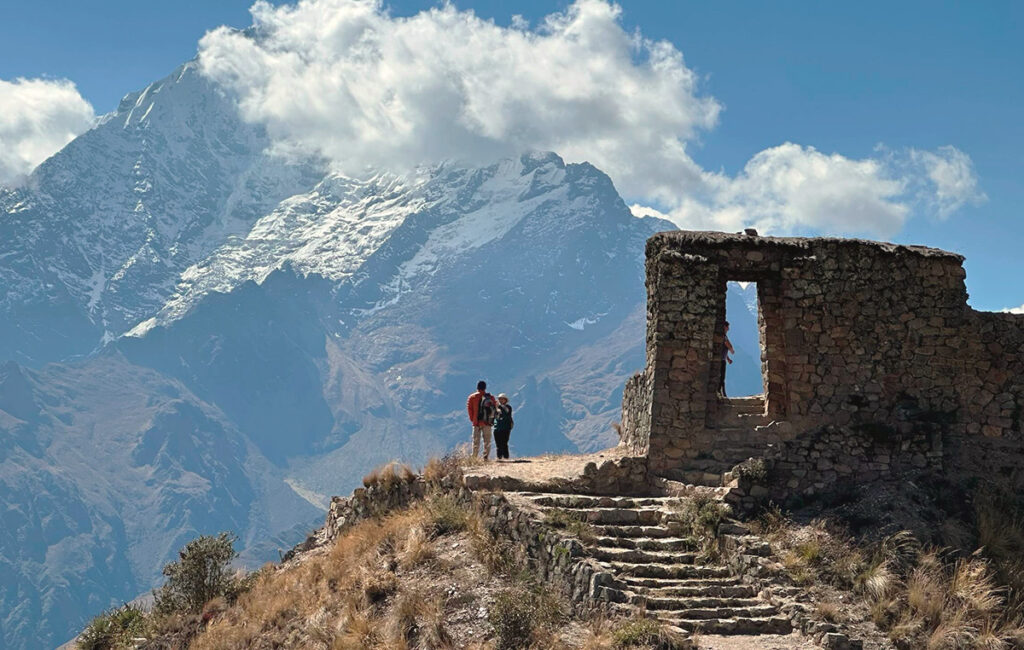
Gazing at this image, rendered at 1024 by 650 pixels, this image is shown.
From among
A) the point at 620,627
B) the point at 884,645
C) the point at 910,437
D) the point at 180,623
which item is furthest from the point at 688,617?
the point at 180,623

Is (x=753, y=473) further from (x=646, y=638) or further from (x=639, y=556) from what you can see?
(x=646, y=638)

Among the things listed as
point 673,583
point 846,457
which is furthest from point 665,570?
point 846,457

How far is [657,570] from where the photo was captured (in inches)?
683

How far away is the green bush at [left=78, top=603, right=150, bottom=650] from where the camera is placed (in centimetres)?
2305

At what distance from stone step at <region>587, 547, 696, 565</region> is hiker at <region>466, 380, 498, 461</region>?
25.2 feet

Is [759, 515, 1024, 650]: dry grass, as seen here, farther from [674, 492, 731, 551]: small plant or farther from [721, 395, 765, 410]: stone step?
[721, 395, 765, 410]: stone step

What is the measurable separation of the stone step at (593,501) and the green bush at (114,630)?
9.01 meters

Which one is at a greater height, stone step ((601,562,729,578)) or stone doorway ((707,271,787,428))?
stone doorway ((707,271,787,428))

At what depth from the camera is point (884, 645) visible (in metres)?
Result: 15.9

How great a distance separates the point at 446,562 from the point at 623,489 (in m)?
3.96

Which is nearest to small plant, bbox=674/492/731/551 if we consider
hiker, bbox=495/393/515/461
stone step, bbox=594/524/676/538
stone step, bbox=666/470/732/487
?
stone step, bbox=594/524/676/538

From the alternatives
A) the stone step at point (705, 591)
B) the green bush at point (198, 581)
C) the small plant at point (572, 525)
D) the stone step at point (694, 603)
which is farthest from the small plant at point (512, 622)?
the green bush at point (198, 581)

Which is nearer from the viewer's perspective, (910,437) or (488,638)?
(488,638)

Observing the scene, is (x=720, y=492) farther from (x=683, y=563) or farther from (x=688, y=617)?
(x=688, y=617)
